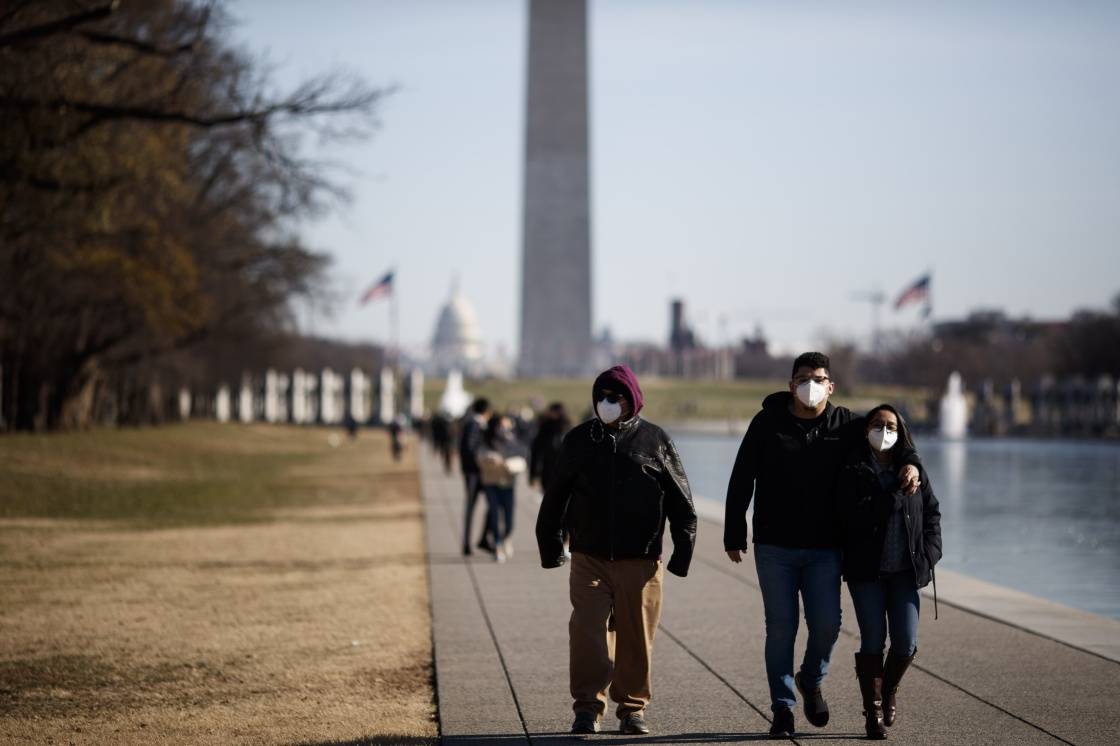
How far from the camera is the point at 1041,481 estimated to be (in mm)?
34406

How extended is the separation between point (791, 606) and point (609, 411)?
1.20 metres

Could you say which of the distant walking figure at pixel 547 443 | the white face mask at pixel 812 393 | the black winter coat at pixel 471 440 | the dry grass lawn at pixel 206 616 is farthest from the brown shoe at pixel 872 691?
the black winter coat at pixel 471 440

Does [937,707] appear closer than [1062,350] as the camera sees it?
Yes

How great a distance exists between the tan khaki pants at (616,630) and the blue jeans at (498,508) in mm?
9195

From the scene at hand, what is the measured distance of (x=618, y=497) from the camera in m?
7.72

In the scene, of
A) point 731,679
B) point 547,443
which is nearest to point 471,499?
point 547,443

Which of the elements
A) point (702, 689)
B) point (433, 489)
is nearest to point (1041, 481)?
point (433, 489)

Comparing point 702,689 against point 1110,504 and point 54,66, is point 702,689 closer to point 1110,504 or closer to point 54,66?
point 54,66

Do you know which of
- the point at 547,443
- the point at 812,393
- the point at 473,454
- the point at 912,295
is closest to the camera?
the point at 812,393

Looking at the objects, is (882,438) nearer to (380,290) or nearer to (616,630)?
(616,630)

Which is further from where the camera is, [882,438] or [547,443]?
[547,443]

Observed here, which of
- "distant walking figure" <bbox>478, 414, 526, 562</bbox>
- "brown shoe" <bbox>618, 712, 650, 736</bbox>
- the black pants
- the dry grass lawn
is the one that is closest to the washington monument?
the dry grass lawn

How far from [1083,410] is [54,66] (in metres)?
70.1

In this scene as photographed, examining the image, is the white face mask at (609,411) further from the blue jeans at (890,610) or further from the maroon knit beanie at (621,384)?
the blue jeans at (890,610)
